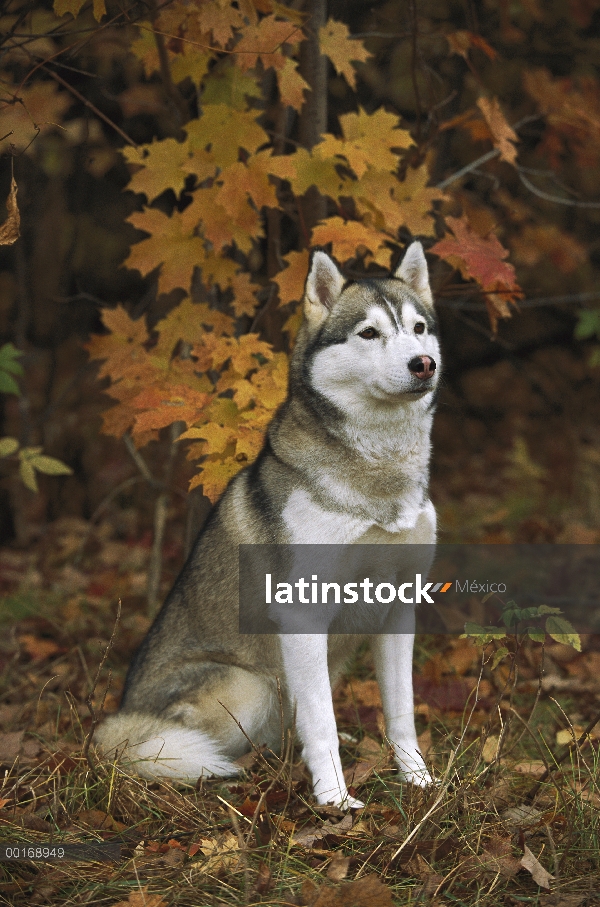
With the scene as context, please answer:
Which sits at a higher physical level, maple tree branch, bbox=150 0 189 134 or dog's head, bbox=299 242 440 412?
maple tree branch, bbox=150 0 189 134

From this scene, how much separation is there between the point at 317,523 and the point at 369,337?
0.73 metres

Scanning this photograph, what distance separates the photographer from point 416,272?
12.3ft

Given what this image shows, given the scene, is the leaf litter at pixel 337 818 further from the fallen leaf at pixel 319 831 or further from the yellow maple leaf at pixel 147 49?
the yellow maple leaf at pixel 147 49

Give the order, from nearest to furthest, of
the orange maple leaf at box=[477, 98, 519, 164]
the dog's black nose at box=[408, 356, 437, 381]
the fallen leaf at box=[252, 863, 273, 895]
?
the fallen leaf at box=[252, 863, 273, 895], the dog's black nose at box=[408, 356, 437, 381], the orange maple leaf at box=[477, 98, 519, 164]

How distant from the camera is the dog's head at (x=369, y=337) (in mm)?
3277

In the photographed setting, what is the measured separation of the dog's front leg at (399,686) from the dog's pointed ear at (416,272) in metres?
1.32

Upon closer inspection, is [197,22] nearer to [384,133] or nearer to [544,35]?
[384,133]

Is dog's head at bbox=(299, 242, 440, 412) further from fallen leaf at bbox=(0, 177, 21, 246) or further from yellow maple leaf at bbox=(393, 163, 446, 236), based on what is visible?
fallen leaf at bbox=(0, 177, 21, 246)

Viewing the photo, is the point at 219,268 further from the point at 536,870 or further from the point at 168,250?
the point at 536,870

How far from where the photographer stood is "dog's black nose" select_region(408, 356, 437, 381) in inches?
127

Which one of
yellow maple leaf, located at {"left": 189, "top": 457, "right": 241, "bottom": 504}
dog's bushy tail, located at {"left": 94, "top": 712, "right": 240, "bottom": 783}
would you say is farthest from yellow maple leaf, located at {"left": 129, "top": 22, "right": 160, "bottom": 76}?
dog's bushy tail, located at {"left": 94, "top": 712, "right": 240, "bottom": 783}

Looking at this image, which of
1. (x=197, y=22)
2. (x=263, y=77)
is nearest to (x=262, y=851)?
(x=197, y=22)
